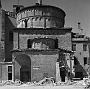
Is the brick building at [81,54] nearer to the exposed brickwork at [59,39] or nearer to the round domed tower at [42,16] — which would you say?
the exposed brickwork at [59,39]

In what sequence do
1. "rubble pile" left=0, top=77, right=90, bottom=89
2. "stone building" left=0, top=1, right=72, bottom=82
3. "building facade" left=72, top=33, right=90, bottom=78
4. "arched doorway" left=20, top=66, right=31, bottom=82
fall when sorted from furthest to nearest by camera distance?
"building facade" left=72, top=33, right=90, bottom=78 → "arched doorway" left=20, top=66, right=31, bottom=82 → "stone building" left=0, top=1, right=72, bottom=82 → "rubble pile" left=0, top=77, right=90, bottom=89

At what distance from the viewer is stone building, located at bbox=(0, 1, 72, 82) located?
87.3 feet

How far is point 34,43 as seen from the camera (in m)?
29.1

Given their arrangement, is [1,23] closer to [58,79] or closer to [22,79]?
[22,79]

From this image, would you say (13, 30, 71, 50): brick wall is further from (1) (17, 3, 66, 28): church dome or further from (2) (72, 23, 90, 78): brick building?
(1) (17, 3, 66, 28): church dome

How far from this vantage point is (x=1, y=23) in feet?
110

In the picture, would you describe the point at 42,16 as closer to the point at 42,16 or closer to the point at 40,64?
the point at 42,16

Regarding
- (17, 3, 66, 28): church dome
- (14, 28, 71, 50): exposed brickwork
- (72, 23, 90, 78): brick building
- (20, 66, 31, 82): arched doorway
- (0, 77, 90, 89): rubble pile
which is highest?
(17, 3, 66, 28): church dome

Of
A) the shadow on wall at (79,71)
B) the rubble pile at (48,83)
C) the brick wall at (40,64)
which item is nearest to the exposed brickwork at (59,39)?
the shadow on wall at (79,71)

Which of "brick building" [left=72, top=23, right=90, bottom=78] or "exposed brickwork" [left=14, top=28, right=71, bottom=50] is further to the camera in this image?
"brick building" [left=72, top=23, right=90, bottom=78]

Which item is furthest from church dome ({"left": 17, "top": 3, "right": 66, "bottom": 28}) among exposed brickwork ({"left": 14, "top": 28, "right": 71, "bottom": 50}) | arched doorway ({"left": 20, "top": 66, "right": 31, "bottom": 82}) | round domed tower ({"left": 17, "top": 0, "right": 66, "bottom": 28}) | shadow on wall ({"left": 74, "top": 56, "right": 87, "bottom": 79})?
arched doorway ({"left": 20, "top": 66, "right": 31, "bottom": 82})

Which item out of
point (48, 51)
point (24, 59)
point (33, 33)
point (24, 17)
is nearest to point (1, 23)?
point (24, 17)

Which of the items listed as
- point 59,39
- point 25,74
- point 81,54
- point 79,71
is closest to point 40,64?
point 25,74

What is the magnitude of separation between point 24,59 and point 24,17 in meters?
12.1
